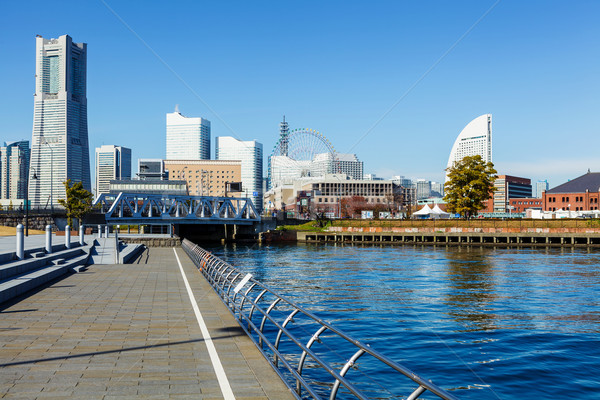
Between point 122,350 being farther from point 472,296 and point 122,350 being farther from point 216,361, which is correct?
point 472,296

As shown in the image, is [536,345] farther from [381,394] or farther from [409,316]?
[381,394]

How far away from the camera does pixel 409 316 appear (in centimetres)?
2489

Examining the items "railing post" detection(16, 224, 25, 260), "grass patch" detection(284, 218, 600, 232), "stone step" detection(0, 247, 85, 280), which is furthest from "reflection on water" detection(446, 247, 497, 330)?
"grass patch" detection(284, 218, 600, 232)

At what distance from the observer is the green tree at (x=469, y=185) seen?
106 meters

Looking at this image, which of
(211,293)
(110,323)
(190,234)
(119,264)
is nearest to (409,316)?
(211,293)

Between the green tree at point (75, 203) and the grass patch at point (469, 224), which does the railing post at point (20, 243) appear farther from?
the grass patch at point (469, 224)

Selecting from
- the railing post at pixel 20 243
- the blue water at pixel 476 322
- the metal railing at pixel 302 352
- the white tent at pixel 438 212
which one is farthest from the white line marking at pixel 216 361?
the white tent at pixel 438 212

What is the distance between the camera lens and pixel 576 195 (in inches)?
6885

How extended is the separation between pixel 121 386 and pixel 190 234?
138303mm

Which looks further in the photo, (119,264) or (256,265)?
(256,265)

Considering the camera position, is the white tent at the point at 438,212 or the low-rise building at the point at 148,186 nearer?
the white tent at the point at 438,212

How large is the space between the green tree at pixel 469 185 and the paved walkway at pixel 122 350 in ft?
307

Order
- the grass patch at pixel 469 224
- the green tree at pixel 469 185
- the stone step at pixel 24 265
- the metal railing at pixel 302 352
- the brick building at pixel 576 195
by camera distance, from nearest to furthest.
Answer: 1. the metal railing at pixel 302 352
2. the stone step at pixel 24 265
3. the grass patch at pixel 469 224
4. the green tree at pixel 469 185
5. the brick building at pixel 576 195

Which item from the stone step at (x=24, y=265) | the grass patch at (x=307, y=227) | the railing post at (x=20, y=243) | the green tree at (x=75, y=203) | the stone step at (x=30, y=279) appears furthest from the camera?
the grass patch at (x=307, y=227)
